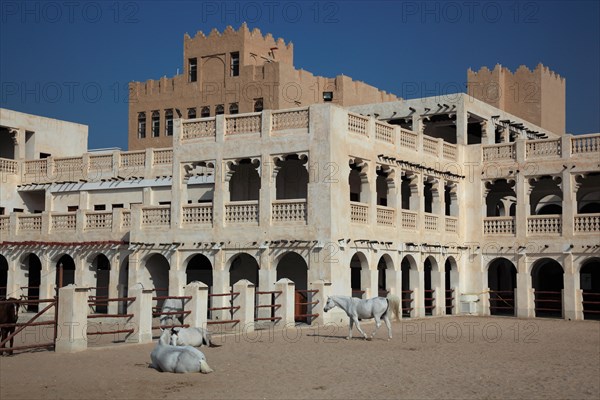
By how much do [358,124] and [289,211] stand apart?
4.32 metres

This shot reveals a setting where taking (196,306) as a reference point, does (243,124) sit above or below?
above

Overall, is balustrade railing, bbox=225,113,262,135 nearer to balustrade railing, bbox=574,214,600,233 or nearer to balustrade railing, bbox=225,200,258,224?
balustrade railing, bbox=225,200,258,224

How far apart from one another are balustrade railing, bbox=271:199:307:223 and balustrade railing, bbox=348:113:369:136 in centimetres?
347

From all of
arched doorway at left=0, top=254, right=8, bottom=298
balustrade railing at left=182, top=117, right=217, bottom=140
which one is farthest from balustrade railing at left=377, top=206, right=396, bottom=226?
arched doorway at left=0, top=254, right=8, bottom=298

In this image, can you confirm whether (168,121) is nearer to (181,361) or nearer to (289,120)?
(289,120)

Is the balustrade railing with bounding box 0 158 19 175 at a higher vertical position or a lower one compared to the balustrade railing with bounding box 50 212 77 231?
higher

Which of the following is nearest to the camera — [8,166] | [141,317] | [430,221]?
[141,317]

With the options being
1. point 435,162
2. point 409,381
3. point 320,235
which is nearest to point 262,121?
point 320,235

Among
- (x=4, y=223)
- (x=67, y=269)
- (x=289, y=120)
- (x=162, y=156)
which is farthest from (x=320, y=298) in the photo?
(x=4, y=223)

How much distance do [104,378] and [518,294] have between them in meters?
24.7

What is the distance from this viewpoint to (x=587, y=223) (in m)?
35.5

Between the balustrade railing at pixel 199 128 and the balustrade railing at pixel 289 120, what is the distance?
2.80m

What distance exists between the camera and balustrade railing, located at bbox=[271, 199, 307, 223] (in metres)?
30.3

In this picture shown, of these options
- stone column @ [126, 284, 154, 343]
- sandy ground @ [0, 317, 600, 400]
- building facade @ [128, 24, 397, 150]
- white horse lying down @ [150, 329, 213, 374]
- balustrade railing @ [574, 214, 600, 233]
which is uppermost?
building facade @ [128, 24, 397, 150]
